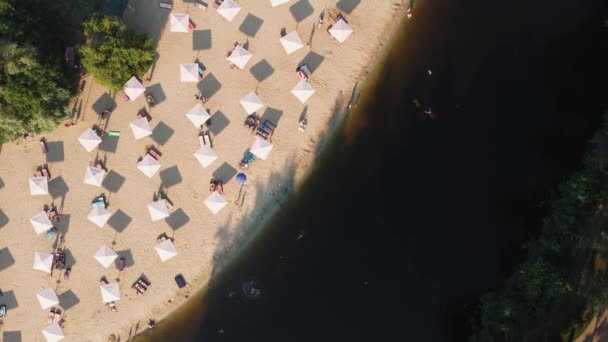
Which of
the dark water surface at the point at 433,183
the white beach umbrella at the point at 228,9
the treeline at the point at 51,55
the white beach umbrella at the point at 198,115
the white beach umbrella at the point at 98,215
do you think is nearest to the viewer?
the treeline at the point at 51,55

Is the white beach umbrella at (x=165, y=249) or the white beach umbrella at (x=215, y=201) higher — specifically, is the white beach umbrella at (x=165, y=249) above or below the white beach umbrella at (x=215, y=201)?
below

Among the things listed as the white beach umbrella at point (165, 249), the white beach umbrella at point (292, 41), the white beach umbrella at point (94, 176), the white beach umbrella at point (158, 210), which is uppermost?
the white beach umbrella at point (292, 41)

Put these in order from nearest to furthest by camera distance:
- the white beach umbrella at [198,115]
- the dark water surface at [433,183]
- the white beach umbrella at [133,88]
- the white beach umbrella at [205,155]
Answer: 1. the white beach umbrella at [133,88]
2. the white beach umbrella at [198,115]
3. the white beach umbrella at [205,155]
4. the dark water surface at [433,183]

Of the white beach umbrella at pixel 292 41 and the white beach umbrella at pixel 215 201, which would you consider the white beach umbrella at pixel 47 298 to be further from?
the white beach umbrella at pixel 292 41

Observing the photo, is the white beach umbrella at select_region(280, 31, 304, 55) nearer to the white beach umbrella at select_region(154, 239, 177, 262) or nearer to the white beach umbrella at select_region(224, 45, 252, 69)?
the white beach umbrella at select_region(224, 45, 252, 69)

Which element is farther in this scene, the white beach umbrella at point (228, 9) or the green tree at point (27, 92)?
the white beach umbrella at point (228, 9)

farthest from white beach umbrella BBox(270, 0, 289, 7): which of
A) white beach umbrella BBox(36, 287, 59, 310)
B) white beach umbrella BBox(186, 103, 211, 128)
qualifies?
white beach umbrella BBox(36, 287, 59, 310)

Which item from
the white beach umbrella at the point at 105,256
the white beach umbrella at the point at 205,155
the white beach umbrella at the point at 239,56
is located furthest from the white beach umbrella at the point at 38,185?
the white beach umbrella at the point at 239,56
